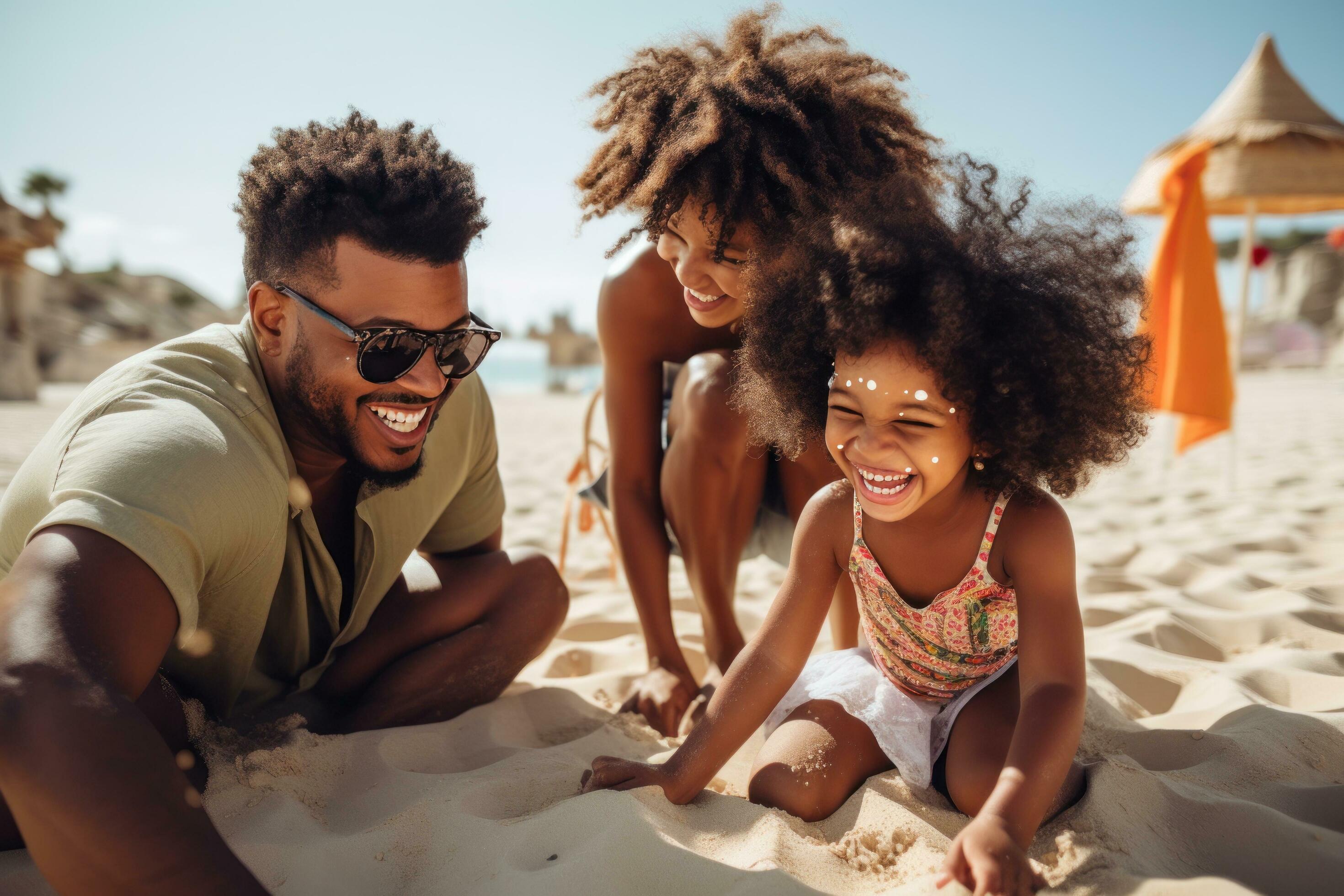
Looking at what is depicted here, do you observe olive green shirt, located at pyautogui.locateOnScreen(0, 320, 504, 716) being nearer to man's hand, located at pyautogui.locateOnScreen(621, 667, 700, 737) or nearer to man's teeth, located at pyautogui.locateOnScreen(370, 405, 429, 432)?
man's teeth, located at pyautogui.locateOnScreen(370, 405, 429, 432)

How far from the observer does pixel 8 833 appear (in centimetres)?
152

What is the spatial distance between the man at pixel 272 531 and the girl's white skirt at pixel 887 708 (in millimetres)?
811

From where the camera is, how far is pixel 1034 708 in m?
1.57

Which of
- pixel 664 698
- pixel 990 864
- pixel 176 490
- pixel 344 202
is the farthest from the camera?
pixel 664 698

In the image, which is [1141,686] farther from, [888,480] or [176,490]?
[176,490]

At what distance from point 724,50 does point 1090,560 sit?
8.84 feet

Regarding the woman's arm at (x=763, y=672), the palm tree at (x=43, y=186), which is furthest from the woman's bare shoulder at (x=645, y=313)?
the palm tree at (x=43, y=186)

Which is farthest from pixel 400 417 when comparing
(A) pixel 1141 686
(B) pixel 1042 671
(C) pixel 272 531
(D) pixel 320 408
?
(A) pixel 1141 686

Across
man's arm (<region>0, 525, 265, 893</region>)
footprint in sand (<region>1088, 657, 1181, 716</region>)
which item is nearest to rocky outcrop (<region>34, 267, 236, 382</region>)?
man's arm (<region>0, 525, 265, 893</region>)

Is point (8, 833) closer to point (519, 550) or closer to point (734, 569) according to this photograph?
point (519, 550)

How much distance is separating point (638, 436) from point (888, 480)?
1.20 m

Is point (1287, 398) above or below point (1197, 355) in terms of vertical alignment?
below

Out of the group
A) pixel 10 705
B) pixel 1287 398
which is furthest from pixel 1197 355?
pixel 1287 398

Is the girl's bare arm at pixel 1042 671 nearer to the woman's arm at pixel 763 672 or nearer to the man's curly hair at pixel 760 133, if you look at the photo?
the woman's arm at pixel 763 672
